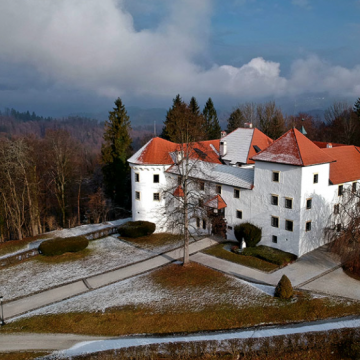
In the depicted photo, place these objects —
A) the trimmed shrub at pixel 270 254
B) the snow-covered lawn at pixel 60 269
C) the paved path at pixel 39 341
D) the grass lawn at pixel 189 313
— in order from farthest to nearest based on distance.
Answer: the trimmed shrub at pixel 270 254 < the snow-covered lawn at pixel 60 269 < the grass lawn at pixel 189 313 < the paved path at pixel 39 341

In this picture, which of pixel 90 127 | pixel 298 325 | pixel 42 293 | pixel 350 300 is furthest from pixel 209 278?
pixel 90 127

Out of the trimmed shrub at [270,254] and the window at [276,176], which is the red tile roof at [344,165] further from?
the trimmed shrub at [270,254]

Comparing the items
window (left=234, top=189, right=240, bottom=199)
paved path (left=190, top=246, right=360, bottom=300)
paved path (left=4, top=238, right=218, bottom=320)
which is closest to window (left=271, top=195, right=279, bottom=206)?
window (left=234, top=189, right=240, bottom=199)

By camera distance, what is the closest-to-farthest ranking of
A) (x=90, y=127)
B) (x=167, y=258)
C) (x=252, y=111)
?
(x=167, y=258)
(x=252, y=111)
(x=90, y=127)

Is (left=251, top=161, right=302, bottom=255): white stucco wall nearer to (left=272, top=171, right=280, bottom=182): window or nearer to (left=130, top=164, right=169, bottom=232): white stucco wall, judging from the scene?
(left=272, top=171, right=280, bottom=182): window

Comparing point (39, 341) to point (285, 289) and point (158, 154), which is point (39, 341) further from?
point (158, 154)

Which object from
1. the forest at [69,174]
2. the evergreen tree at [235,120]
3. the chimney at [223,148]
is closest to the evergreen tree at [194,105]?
the forest at [69,174]

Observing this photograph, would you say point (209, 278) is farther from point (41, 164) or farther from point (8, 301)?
point (41, 164)
